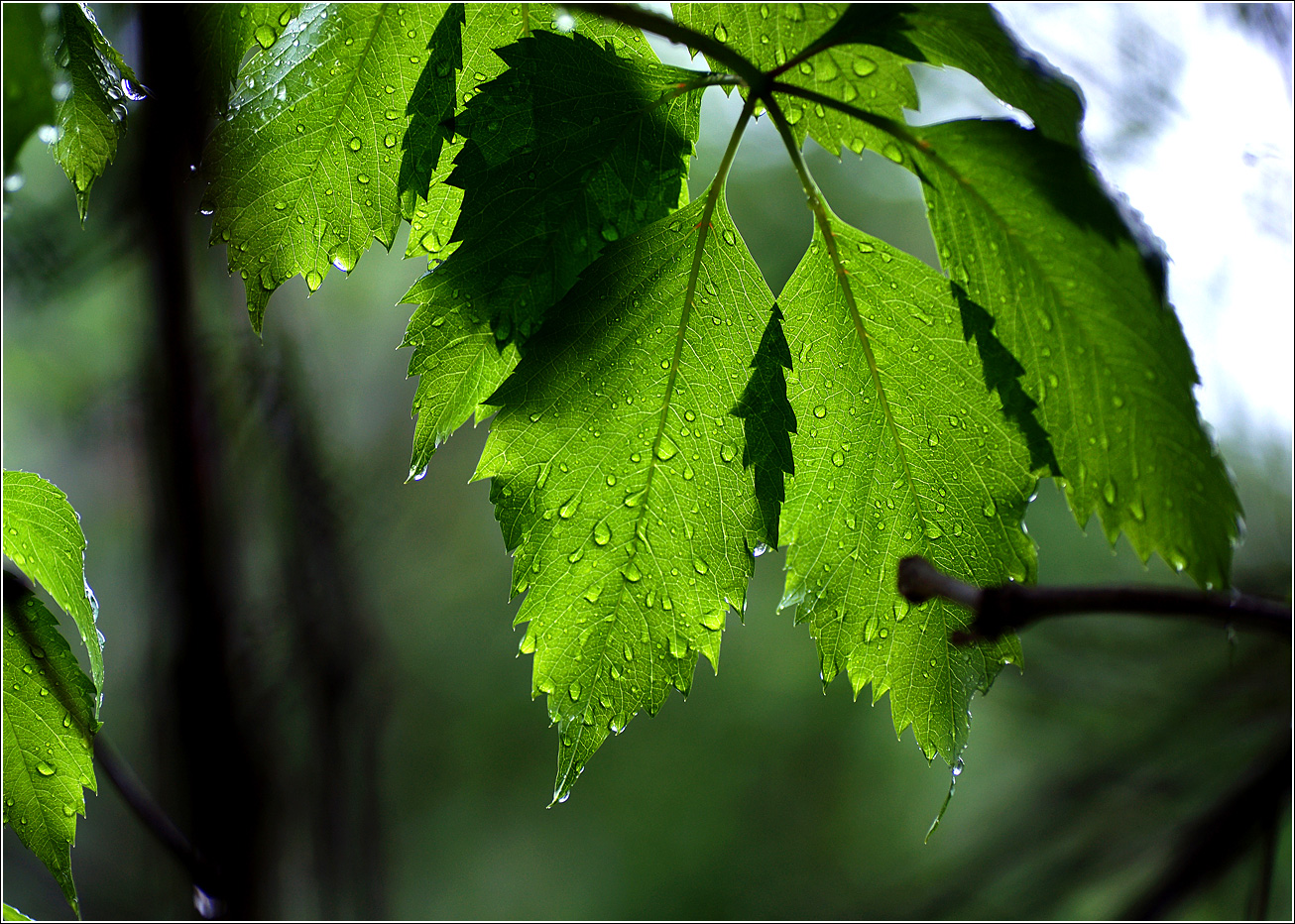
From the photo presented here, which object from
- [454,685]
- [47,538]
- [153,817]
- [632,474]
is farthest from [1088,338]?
[454,685]

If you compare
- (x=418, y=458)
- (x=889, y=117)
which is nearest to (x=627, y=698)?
(x=418, y=458)

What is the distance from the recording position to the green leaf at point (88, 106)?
1.30 feet

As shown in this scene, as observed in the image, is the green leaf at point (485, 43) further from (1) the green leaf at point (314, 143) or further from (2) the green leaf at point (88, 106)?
(2) the green leaf at point (88, 106)

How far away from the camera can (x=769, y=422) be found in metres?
0.41

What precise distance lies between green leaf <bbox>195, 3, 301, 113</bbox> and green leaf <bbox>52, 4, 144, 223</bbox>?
0.06 meters

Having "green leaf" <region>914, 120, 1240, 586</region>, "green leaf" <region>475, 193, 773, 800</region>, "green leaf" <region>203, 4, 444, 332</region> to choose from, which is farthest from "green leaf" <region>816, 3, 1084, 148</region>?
"green leaf" <region>203, 4, 444, 332</region>

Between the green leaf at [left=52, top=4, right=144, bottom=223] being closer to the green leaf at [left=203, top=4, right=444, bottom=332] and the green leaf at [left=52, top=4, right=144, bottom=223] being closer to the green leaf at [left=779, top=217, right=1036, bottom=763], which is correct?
the green leaf at [left=203, top=4, right=444, bottom=332]

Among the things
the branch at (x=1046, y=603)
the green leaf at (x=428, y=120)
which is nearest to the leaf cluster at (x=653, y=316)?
the green leaf at (x=428, y=120)

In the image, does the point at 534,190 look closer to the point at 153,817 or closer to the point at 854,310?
the point at 854,310

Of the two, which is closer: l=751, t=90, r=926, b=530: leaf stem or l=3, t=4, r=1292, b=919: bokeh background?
l=751, t=90, r=926, b=530: leaf stem

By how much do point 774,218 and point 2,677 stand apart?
126 inches

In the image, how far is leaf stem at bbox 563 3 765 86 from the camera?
1.14 feet

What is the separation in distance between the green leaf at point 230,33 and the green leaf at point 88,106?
0.18 feet

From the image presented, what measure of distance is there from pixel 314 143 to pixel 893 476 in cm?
38
